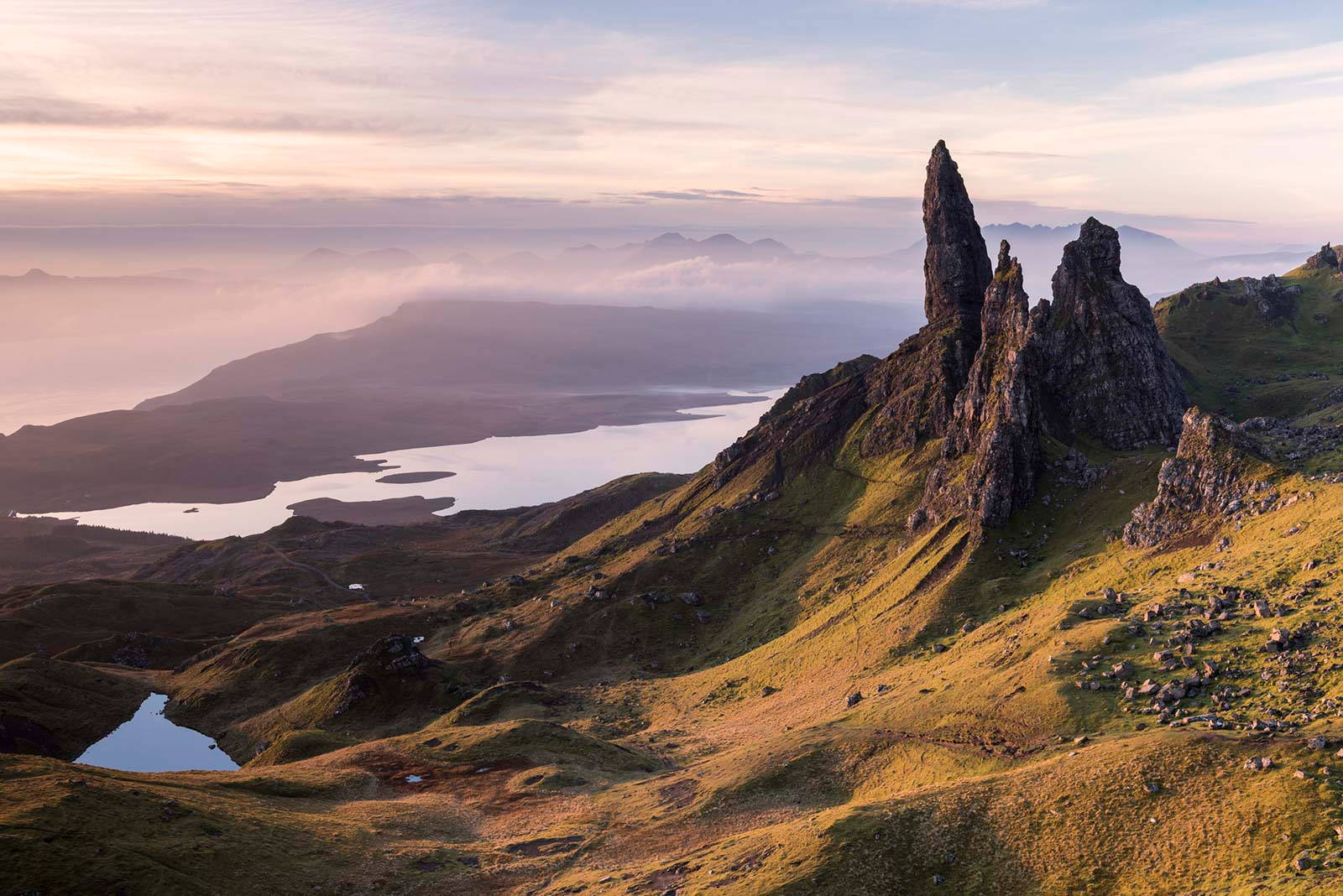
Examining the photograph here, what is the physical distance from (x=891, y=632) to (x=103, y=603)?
185 metres

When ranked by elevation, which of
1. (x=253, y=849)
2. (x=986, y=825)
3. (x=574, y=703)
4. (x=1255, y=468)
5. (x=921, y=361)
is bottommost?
(x=574, y=703)

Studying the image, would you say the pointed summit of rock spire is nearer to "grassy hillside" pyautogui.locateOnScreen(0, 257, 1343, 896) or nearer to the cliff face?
the cliff face

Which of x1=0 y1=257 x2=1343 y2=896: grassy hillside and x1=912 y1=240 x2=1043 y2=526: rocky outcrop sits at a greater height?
x1=912 y1=240 x2=1043 y2=526: rocky outcrop

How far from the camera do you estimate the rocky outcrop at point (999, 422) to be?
11838cm

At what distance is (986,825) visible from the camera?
54406mm

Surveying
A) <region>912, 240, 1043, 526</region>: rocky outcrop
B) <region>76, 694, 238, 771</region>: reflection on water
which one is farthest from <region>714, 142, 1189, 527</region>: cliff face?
<region>76, 694, 238, 771</region>: reflection on water

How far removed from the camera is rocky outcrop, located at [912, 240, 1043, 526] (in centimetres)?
11838

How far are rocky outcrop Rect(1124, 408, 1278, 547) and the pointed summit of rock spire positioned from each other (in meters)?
79.3

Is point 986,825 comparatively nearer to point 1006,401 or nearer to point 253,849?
point 253,849

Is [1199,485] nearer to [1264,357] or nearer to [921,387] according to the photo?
[921,387]

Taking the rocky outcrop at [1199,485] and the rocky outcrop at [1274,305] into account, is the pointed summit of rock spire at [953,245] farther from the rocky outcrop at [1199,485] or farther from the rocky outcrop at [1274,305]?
the rocky outcrop at [1199,485]

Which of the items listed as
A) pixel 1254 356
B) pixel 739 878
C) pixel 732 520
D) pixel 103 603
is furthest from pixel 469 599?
pixel 1254 356

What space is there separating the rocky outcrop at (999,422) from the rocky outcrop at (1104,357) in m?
7.49

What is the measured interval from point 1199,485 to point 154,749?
491 feet
